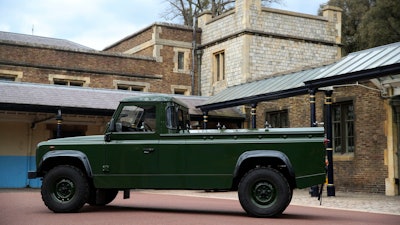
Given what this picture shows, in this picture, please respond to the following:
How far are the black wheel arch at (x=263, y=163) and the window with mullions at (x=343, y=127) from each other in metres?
9.44

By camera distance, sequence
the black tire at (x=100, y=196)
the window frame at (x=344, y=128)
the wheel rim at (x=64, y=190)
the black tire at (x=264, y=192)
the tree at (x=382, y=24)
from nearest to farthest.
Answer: the black tire at (x=264, y=192) < the wheel rim at (x=64, y=190) < the black tire at (x=100, y=196) < the window frame at (x=344, y=128) < the tree at (x=382, y=24)

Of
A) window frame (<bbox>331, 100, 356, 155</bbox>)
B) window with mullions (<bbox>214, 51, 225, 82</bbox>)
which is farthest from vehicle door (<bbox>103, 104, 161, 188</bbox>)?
window with mullions (<bbox>214, 51, 225, 82</bbox>)

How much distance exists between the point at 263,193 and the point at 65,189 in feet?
11.6

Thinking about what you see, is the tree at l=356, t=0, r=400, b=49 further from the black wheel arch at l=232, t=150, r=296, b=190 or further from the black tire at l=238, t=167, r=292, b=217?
the black tire at l=238, t=167, r=292, b=217

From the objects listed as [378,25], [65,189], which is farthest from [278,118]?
[378,25]

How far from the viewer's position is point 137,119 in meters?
9.88

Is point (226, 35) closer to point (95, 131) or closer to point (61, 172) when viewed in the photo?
point (95, 131)

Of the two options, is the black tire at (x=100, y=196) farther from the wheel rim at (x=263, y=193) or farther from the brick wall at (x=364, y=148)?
the brick wall at (x=364, y=148)

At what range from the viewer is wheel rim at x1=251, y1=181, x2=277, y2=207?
898 cm

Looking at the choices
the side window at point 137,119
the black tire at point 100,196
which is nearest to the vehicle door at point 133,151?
the side window at point 137,119

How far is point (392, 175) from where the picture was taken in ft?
53.7

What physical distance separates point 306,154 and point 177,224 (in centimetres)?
260

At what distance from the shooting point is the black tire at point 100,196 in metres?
10.3

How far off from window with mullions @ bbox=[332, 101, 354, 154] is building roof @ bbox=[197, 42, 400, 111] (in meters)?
1.54
